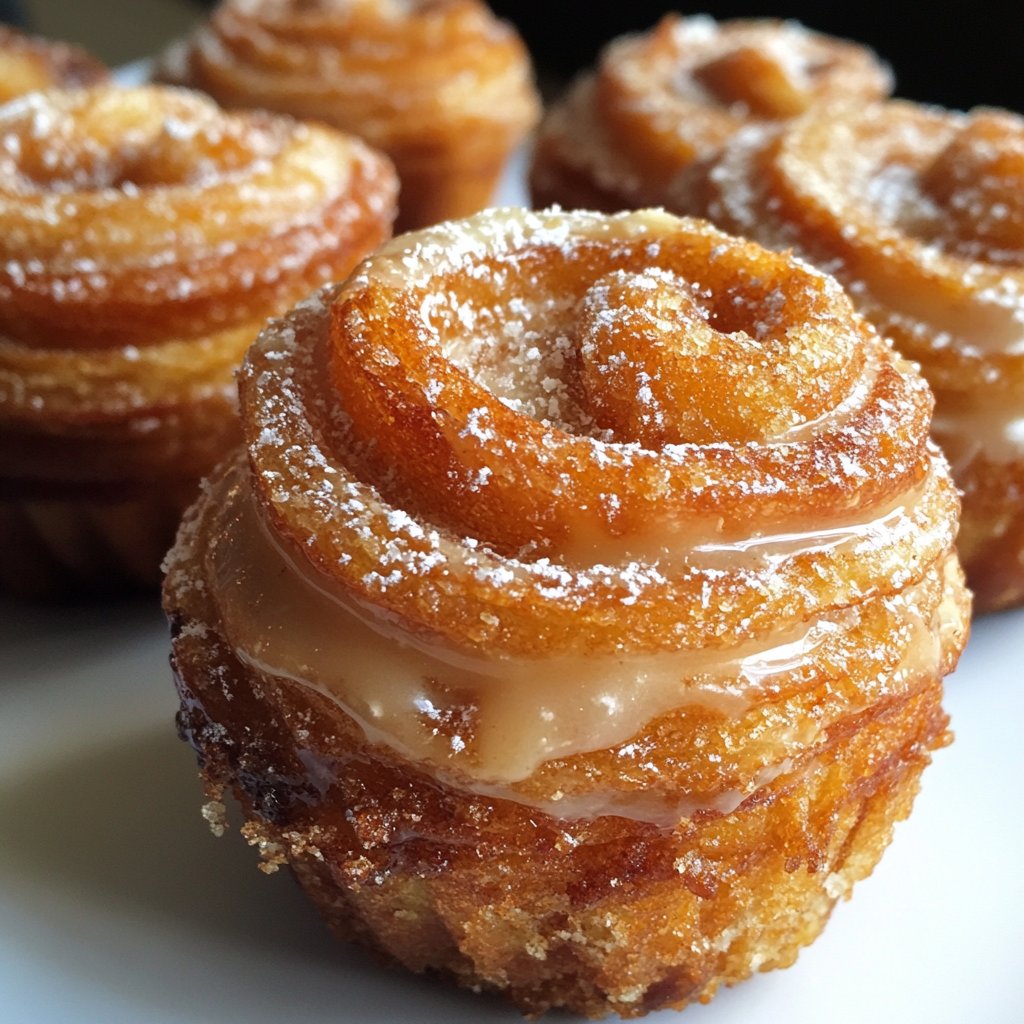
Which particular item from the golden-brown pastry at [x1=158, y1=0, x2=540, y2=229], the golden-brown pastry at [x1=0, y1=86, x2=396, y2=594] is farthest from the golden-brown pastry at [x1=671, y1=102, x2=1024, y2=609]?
the golden-brown pastry at [x1=158, y1=0, x2=540, y2=229]

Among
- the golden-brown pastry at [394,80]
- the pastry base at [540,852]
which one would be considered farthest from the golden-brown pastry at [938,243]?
the golden-brown pastry at [394,80]

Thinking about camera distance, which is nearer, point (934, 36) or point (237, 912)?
point (237, 912)

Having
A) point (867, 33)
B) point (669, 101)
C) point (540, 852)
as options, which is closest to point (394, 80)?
point (669, 101)

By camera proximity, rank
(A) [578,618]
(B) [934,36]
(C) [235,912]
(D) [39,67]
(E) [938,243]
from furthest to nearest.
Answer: (B) [934,36], (D) [39,67], (E) [938,243], (C) [235,912], (A) [578,618]

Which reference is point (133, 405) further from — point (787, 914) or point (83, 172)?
point (787, 914)

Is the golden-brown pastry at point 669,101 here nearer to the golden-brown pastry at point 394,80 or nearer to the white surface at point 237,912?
the golden-brown pastry at point 394,80

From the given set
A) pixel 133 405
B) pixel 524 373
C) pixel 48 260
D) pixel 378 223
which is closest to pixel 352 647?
pixel 524 373

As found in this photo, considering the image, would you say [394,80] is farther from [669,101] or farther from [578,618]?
[578,618]
